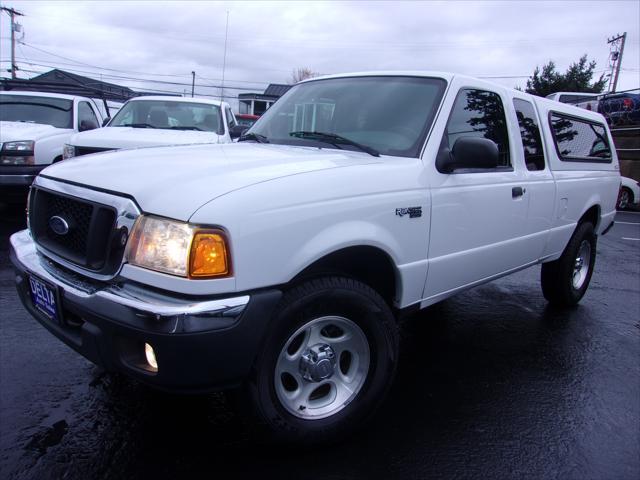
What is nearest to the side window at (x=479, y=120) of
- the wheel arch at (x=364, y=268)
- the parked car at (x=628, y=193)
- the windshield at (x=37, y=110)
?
the wheel arch at (x=364, y=268)

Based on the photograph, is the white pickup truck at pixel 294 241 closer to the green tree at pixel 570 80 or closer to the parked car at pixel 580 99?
the parked car at pixel 580 99

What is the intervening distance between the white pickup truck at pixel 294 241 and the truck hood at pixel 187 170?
0.04 ft

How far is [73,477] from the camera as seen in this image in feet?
7.03

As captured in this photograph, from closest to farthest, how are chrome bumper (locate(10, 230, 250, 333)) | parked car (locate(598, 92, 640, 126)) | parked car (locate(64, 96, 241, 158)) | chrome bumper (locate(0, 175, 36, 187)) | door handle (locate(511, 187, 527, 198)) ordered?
chrome bumper (locate(10, 230, 250, 333)) → door handle (locate(511, 187, 527, 198)) → parked car (locate(64, 96, 241, 158)) → chrome bumper (locate(0, 175, 36, 187)) → parked car (locate(598, 92, 640, 126))

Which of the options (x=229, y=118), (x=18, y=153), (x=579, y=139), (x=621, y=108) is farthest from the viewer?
(x=621, y=108)

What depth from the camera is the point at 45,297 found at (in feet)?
7.63

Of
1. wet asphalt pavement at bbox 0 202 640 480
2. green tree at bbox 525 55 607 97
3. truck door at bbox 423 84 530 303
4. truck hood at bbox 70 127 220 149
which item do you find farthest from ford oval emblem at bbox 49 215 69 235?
green tree at bbox 525 55 607 97

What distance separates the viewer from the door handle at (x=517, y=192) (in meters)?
3.43

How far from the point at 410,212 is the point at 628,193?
50.3ft

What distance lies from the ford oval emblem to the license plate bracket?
24 cm

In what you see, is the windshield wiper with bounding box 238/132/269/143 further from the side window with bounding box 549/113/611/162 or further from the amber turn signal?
the side window with bounding box 549/113/611/162

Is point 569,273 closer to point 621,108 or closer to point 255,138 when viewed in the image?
point 255,138

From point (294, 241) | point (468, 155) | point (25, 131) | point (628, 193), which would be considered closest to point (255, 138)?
point (468, 155)

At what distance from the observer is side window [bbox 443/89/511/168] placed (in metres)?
3.06
